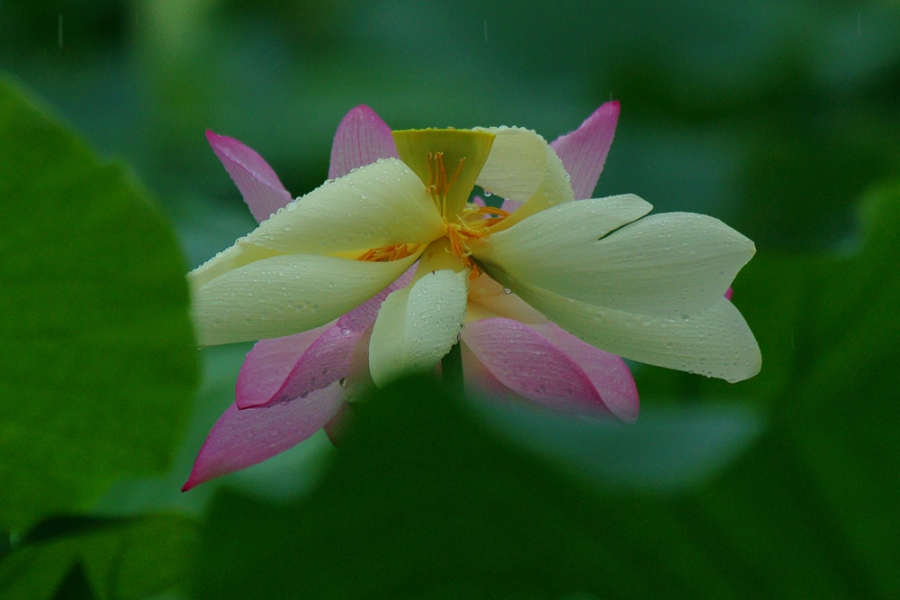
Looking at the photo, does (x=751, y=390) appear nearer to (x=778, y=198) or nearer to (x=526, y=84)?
(x=778, y=198)

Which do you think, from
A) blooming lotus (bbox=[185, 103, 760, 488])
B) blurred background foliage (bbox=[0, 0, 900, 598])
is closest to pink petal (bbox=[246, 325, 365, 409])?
blooming lotus (bbox=[185, 103, 760, 488])

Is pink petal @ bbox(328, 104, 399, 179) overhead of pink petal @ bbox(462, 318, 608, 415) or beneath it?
overhead

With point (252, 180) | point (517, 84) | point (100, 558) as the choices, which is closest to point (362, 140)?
point (252, 180)

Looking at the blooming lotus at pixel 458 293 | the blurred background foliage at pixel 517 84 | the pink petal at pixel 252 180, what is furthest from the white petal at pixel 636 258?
the blurred background foliage at pixel 517 84

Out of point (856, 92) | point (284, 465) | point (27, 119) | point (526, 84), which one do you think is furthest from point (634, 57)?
point (27, 119)

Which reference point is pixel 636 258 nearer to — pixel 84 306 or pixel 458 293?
pixel 458 293

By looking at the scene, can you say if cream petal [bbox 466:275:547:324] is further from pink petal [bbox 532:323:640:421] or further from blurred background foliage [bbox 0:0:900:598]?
blurred background foliage [bbox 0:0:900:598]

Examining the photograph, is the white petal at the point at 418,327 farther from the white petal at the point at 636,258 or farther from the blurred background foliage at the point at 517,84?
the blurred background foliage at the point at 517,84
